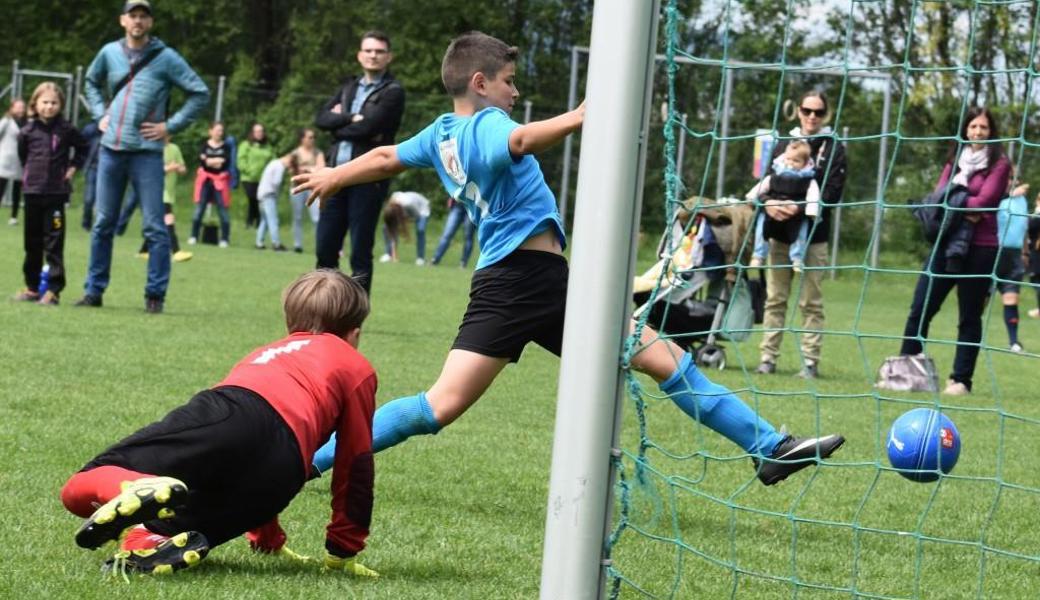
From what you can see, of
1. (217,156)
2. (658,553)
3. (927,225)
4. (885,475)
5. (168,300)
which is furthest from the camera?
(217,156)

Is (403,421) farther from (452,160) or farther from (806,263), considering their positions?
(806,263)

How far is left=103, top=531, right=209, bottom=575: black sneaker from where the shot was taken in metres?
3.80

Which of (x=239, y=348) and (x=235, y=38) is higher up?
(x=235, y=38)

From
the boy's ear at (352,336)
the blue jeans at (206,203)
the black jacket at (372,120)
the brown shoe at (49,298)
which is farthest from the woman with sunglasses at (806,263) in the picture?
the blue jeans at (206,203)

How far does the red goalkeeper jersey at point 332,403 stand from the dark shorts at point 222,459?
0.05m

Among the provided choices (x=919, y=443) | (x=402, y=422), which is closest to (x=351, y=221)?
(x=402, y=422)

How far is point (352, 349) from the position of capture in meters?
4.14

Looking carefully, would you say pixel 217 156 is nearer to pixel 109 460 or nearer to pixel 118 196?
pixel 118 196

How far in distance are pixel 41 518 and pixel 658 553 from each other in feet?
6.01

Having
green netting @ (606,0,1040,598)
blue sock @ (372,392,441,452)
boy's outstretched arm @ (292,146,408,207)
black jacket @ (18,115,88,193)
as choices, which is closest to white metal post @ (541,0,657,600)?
green netting @ (606,0,1040,598)

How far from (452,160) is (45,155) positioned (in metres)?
7.27

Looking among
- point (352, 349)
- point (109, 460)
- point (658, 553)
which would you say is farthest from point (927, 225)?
point (109, 460)

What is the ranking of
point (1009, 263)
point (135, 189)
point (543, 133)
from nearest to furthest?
point (543, 133) < point (135, 189) < point (1009, 263)

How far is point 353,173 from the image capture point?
15.6 ft
